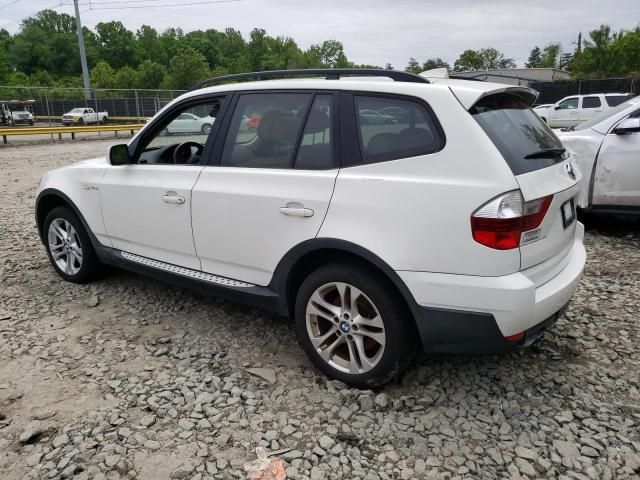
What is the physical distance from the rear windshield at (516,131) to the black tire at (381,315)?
89cm

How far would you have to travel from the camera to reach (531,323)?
99.5 inches

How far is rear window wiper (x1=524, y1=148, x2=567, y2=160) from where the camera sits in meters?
2.71

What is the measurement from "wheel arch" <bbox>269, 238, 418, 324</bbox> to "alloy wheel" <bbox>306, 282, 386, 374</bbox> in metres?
0.16

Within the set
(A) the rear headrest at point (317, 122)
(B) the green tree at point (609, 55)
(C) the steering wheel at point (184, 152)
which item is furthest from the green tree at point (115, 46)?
(A) the rear headrest at point (317, 122)

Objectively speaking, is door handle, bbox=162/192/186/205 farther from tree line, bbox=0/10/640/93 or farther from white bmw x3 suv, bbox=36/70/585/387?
tree line, bbox=0/10/640/93

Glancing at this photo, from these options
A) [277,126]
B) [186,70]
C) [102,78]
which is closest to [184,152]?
[277,126]

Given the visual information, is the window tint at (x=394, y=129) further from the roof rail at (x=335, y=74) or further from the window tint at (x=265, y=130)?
the window tint at (x=265, y=130)

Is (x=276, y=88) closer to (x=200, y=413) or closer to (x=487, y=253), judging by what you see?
(x=487, y=253)

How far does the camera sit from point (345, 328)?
9.49 ft

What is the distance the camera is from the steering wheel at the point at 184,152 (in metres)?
3.77

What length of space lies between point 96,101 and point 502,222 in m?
33.8

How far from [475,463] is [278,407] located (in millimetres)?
1087

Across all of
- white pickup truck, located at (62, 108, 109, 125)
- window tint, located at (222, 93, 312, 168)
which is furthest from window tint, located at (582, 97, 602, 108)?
white pickup truck, located at (62, 108, 109, 125)

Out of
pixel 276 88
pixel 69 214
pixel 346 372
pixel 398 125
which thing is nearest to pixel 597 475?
pixel 346 372
